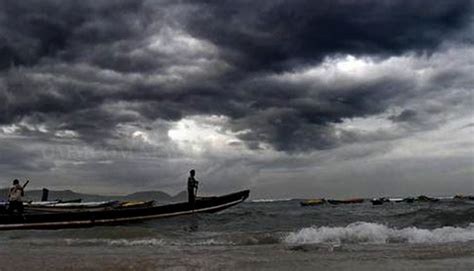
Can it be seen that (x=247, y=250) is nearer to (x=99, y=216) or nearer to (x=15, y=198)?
(x=99, y=216)

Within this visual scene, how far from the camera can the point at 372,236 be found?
52.7 ft

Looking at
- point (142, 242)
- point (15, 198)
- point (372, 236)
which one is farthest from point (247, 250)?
point (15, 198)

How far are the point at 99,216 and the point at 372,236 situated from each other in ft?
40.8

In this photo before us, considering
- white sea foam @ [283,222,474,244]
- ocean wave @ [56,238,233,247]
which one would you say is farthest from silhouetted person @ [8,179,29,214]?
white sea foam @ [283,222,474,244]

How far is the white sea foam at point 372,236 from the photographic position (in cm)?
1562

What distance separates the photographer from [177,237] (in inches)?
709

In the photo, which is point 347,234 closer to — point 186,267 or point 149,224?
point 186,267

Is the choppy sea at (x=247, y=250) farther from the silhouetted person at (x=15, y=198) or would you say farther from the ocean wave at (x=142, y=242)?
the silhouetted person at (x=15, y=198)

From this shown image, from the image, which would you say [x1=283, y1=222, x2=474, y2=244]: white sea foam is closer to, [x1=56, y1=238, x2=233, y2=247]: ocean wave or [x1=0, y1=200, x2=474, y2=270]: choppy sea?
[x1=0, y1=200, x2=474, y2=270]: choppy sea

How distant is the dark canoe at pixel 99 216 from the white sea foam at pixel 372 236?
970 cm

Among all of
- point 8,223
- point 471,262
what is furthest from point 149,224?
point 471,262

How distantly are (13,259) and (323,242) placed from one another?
837 cm

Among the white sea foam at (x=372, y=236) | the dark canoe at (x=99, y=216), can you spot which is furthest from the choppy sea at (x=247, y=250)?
the dark canoe at (x=99, y=216)

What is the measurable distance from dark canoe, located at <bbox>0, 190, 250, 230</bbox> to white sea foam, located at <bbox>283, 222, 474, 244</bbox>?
31.8 ft
